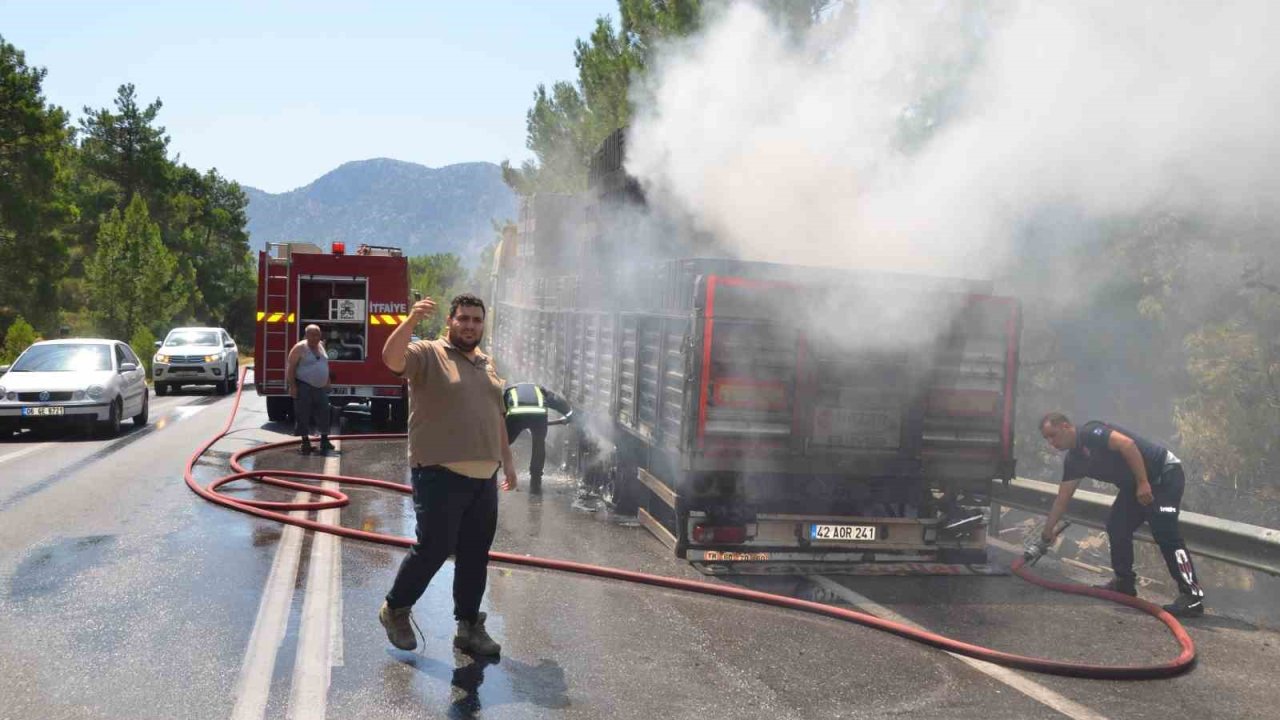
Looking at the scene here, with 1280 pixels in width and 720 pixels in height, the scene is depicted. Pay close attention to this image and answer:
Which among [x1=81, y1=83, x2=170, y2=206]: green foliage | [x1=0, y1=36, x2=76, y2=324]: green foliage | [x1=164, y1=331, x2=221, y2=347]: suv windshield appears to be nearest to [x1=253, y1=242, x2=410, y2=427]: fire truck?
[x1=164, y1=331, x2=221, y2=347]: suv windshield

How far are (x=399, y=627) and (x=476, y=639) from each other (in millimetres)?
384

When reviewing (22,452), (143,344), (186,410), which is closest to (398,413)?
(186,410)

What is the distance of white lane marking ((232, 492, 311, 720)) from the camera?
4.61 metres

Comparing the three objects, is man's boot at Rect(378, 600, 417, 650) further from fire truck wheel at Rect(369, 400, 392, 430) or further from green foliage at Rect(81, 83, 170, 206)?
green foliage at Rect(81, 83, 170, 206)

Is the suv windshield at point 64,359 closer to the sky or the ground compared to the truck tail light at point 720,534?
closer to the sky

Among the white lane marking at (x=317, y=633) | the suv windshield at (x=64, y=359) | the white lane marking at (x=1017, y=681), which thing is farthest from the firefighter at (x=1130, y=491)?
the suv windshield at (x=64, y=359)

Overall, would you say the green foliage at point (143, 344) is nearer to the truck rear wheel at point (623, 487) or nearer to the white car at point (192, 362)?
the white car at point (192, 362)

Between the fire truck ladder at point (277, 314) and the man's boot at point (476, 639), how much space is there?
12699mm

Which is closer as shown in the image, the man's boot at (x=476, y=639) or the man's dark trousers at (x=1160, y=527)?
the man's boot at (x=476, y=639)

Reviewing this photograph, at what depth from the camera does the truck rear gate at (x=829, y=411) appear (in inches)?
296

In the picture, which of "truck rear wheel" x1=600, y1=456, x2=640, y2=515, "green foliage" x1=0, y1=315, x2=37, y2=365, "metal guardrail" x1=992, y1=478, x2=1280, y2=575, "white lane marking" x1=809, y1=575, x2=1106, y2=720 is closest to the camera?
"white lane marking" x1=809, y1=575, x2=1106, y2=720

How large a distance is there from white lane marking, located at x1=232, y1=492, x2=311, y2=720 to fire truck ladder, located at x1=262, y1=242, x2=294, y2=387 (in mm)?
9422

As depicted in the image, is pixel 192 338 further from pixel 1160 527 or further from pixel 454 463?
pixel 1160 527

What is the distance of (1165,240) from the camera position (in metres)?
21.4
